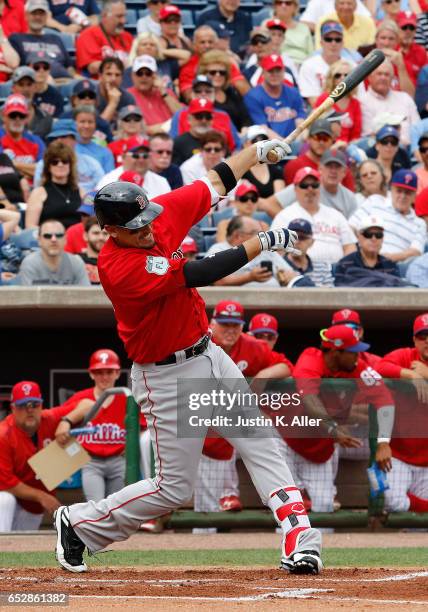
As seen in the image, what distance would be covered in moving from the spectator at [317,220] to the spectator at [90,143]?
5.92ft

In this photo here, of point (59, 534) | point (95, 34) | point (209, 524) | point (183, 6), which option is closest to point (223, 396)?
point (59, 534)

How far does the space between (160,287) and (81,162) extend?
240 inches

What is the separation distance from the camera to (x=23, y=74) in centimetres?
1177

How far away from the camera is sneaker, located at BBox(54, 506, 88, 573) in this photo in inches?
228

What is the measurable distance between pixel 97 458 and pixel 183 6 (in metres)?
6.99

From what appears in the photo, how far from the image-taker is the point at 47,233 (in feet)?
31.3

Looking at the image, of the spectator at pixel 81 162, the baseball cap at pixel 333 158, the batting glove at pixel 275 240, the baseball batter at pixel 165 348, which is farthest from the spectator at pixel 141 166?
the batting glove at pixel 275 240

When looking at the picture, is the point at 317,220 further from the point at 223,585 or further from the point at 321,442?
the point at 223,585

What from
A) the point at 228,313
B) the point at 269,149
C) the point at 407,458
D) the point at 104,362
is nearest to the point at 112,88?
the point at 104,362

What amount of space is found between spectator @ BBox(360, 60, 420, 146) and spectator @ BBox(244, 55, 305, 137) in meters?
0.69

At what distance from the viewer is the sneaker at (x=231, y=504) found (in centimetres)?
888

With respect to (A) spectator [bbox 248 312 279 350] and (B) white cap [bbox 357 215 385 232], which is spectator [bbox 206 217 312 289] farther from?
(B) white cap [bbox 357 215 385 232]

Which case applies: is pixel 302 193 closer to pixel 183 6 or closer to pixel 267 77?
pixel 267 77

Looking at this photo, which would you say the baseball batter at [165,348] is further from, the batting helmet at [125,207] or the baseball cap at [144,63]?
the baseball cap at [144,63]
